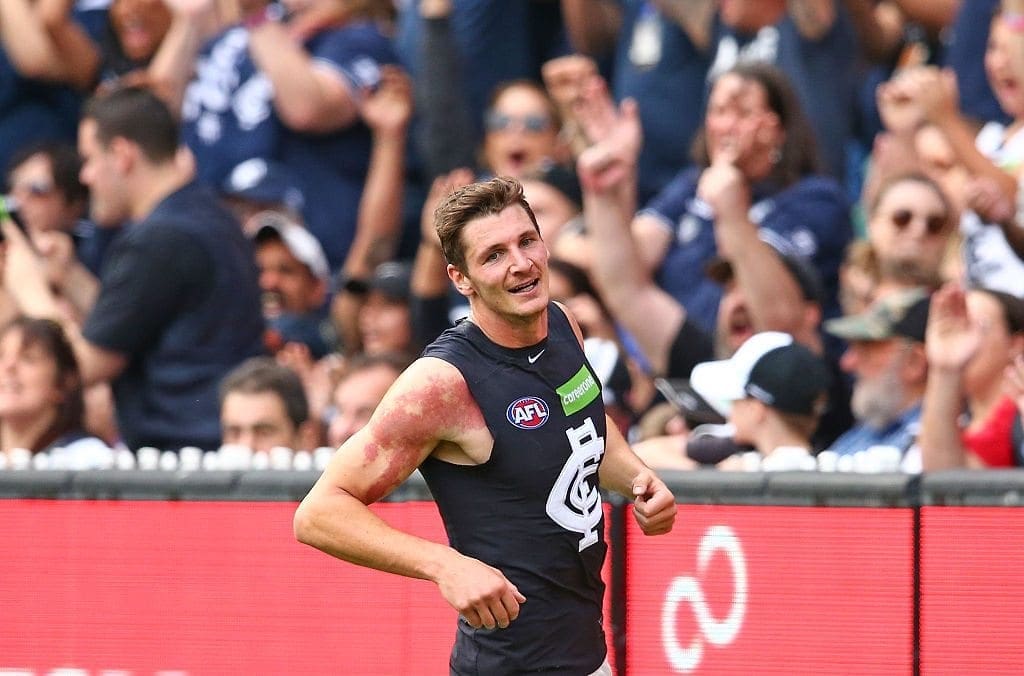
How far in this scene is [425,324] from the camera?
328 inches

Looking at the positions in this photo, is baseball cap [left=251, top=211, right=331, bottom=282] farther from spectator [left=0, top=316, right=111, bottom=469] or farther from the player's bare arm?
the player's bare arm

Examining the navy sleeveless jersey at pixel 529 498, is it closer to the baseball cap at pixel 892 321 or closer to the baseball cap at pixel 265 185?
the baseball cap at pixel 892 321

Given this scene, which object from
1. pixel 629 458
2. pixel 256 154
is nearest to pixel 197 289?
pixel 256 154

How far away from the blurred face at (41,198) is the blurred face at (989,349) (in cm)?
473

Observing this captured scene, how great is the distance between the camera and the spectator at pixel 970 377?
19.6 ft

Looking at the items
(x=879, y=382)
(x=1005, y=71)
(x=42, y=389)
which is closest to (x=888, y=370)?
(x=879, y=382)

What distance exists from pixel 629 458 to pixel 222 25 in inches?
261

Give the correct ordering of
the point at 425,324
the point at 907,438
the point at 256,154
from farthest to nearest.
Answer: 1. the point at 256,154
2. the point at 425,324
3. the point at 907,438

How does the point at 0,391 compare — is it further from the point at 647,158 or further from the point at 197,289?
the point at 647,158

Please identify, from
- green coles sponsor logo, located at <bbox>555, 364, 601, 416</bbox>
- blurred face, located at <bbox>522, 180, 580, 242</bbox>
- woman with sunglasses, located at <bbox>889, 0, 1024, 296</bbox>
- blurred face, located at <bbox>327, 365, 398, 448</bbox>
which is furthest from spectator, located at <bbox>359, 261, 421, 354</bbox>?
green coles sponsor logo, located at <bbox>555, 364, 601, 416</bbox>

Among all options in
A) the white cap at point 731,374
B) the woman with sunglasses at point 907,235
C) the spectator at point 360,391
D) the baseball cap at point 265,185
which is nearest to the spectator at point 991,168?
the woman with sunglasses at point 907,235

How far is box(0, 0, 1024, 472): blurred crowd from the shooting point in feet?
21.8

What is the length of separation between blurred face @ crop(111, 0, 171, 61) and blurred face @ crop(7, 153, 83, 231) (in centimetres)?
151

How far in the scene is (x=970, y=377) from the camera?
642 centimetres
